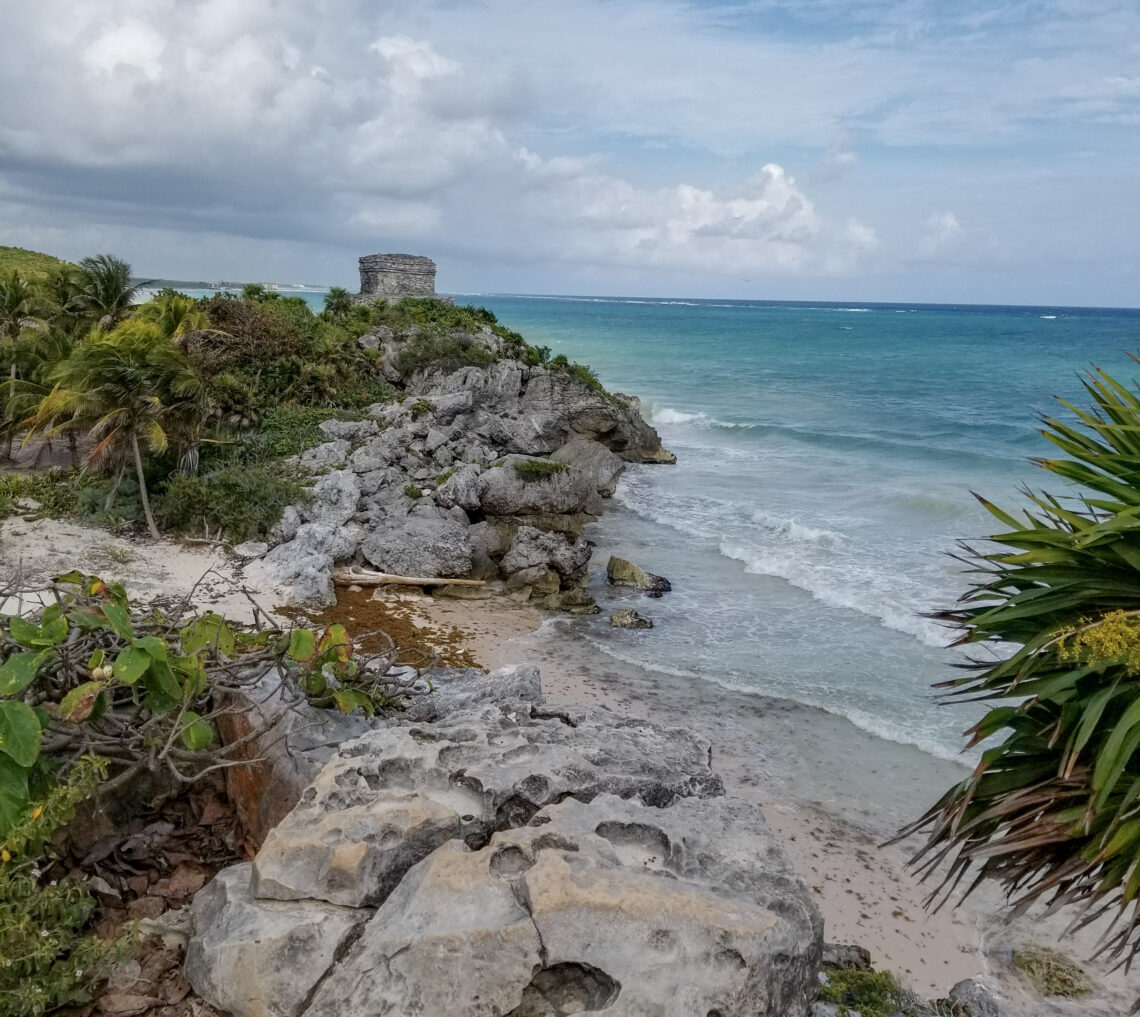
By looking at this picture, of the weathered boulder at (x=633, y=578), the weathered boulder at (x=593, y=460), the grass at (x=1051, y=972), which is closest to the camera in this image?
the grass at (x=1051, y=972)

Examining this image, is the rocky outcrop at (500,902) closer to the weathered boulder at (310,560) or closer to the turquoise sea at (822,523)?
the turquoise sea at (822,523)

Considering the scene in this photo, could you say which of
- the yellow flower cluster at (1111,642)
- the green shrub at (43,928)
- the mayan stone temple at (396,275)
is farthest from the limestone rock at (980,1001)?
the mayan stone temple at (396,275)

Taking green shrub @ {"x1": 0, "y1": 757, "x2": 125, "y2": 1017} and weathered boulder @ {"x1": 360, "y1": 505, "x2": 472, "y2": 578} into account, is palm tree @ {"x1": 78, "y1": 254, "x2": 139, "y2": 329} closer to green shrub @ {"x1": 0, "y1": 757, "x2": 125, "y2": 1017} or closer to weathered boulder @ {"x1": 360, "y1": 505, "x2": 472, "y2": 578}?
weathered boulder @ {"x1": 360, "y1": 505, "x2": 472, "y2": 578}

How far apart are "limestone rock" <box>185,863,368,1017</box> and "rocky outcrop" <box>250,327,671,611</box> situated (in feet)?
34.3

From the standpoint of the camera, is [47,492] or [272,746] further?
[47,492]

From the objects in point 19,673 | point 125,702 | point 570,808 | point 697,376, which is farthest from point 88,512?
point 697,376

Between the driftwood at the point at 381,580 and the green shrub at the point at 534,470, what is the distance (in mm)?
3739

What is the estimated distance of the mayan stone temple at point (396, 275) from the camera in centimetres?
3628

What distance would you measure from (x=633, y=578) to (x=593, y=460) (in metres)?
7.54

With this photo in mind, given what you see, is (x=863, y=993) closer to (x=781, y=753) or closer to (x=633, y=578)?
(x=781, y=753)

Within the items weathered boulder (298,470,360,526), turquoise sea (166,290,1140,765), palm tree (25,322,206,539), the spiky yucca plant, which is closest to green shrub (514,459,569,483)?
turquoise sea (166,290,1140,765)

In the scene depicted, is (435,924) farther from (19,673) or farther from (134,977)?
(19,673)

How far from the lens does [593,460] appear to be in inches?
945

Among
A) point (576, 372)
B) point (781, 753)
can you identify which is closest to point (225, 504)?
point (781, 753)
